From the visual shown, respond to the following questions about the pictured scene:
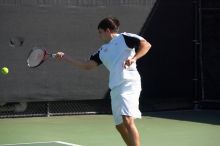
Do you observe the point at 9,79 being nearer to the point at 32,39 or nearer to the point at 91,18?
the point at 32,39

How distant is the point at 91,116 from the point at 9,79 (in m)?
1.66

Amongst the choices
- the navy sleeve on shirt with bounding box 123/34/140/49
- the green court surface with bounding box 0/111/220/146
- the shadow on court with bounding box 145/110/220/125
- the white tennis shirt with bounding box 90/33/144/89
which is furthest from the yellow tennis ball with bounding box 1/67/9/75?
the navy sleeve on shirt with bounding box 123/34/140/49

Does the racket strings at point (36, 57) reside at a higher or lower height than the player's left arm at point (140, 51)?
lower

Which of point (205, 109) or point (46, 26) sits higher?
point (46, 26)

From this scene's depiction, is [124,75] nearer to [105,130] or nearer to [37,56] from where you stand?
[37,56]

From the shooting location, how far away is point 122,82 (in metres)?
5.23

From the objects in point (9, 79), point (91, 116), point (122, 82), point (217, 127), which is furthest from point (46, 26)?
point (122, 82)

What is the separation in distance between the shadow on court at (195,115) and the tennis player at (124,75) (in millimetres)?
4302

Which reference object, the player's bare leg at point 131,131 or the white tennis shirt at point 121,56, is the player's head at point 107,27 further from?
the player's bare leg at point 131,131

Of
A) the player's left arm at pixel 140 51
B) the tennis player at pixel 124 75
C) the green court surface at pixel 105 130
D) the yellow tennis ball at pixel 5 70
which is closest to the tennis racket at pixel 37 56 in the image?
the tennis player at pixel 124 75

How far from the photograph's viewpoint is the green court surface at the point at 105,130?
732 cm

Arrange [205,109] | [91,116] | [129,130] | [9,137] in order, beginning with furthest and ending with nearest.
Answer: [205,109] → [91,116] → [9,137] → [129,130]

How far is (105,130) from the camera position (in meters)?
8.45

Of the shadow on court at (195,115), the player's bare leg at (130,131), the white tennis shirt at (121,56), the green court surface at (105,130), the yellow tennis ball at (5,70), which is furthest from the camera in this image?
the shadow on court at (195,115)
